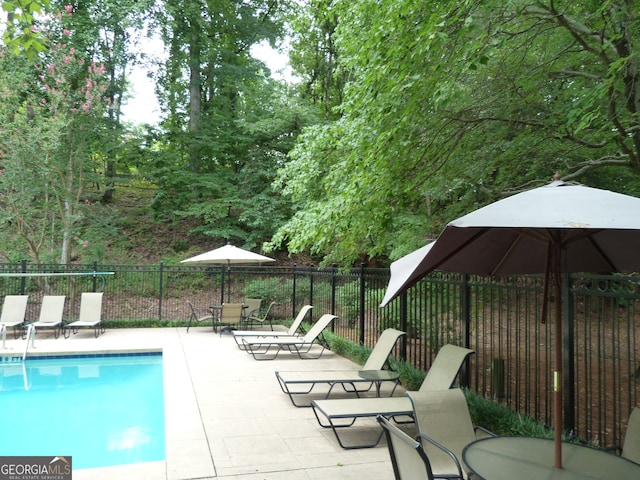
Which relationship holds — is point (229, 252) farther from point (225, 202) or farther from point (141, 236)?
point (141, 236)

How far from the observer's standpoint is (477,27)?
5.57 meters

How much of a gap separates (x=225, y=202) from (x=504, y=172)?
12961 mm

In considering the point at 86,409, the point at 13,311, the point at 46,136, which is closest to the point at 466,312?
the point at 86,409

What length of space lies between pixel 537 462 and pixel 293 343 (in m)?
7.27

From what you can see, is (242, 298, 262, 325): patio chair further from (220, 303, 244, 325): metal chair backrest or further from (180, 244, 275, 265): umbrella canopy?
(180, 244, 275, 265): umbrella canopy

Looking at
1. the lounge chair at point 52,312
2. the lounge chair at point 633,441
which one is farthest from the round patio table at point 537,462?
the lounge chair at point 52,312

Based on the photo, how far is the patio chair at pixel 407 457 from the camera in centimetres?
223

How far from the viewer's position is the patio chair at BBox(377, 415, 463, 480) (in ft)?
7.32

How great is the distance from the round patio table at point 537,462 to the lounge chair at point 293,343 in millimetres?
6276

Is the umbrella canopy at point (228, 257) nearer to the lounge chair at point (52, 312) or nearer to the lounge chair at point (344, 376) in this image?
the lounge chair at point (52, 312)

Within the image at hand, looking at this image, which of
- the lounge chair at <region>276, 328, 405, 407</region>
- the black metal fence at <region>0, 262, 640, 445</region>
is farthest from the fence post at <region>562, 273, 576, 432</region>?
the lounge chair at <region>276, 328, 405, 407</region>

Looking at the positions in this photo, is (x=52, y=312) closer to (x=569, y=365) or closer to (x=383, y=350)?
(x=383, y=350)

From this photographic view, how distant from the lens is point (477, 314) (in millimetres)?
5969

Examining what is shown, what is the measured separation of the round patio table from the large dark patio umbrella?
12 cm
